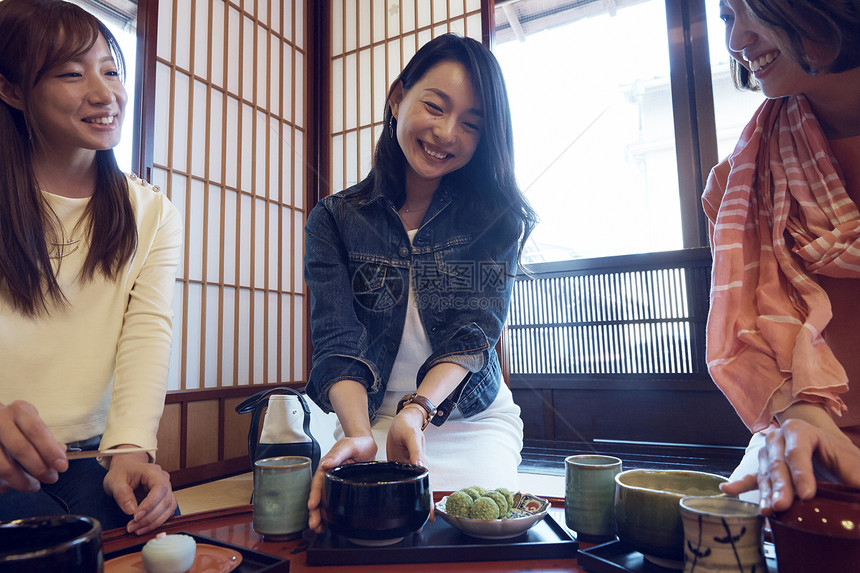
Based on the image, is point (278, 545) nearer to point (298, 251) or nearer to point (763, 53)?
point (763, 53)

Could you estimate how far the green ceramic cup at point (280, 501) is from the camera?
767mm

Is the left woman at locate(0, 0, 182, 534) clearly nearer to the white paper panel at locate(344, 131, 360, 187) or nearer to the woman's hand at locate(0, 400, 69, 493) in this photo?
the woman's hand at locate(0, 400, 69, 493)

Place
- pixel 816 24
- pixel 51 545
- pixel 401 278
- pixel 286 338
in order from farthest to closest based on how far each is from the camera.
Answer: pixel 286 338
pixel 401 278
pixel 816 24
pixel 51 545

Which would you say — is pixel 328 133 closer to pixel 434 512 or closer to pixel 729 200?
pixel 729 200

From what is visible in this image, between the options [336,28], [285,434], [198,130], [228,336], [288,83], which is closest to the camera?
[285,434]

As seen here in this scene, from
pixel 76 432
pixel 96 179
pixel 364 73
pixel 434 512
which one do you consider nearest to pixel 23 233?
pixel 96 179

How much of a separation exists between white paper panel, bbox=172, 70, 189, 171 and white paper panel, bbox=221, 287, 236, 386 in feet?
2.47

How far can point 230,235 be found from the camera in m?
3.30

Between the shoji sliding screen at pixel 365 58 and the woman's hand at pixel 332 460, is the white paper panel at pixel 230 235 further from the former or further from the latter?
the woman's hand at pixel 332 460

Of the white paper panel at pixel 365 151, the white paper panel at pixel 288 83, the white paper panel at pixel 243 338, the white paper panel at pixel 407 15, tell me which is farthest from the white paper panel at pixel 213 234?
the white paper panel at pixel 407 15

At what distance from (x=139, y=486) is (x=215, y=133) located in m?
2.63

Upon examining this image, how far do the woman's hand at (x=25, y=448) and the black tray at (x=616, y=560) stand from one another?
→ 2.33 feet

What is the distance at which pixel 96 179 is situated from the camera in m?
1.38

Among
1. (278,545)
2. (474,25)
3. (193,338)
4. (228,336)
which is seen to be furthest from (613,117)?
(278,545)
